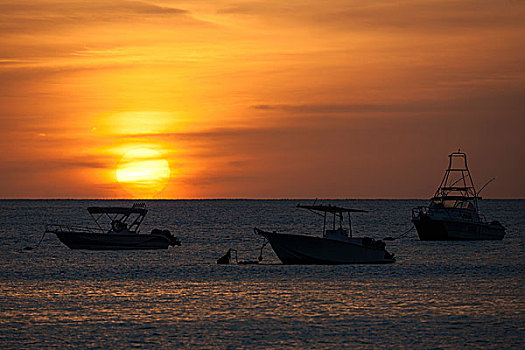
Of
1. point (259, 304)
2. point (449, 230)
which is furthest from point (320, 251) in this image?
point (449, 230)

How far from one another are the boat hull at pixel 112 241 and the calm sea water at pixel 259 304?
4.06 m

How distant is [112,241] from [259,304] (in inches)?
1494

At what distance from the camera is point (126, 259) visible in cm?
7469

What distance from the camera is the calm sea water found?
1348 inches

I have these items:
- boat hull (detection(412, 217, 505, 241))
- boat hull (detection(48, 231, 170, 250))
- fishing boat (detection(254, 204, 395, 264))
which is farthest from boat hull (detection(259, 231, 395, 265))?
boat hull (detection(412, 217, 505, 241))

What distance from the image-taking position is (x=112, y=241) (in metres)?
78.8

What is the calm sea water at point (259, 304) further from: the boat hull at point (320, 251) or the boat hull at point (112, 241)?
the boat hull at point (112, 241)

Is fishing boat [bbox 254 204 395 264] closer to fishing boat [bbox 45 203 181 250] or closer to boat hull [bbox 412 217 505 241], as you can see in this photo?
fishing boat [bbox 45 203 181 250]

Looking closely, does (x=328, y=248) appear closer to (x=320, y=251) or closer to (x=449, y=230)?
(x=320, y=251)

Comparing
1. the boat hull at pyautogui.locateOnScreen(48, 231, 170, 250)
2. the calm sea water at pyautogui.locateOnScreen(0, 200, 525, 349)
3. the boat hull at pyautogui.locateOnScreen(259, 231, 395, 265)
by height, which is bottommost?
the calm sea water at pyautogui.locateOnScreen(0, 200, 525, 349)

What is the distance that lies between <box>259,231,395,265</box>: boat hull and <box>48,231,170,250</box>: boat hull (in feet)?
71.1

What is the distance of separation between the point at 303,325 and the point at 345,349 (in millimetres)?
5135

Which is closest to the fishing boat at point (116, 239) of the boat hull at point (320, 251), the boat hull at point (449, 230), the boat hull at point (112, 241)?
the boat hull at point (112, 241)

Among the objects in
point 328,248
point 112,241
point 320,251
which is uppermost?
point 112,241
